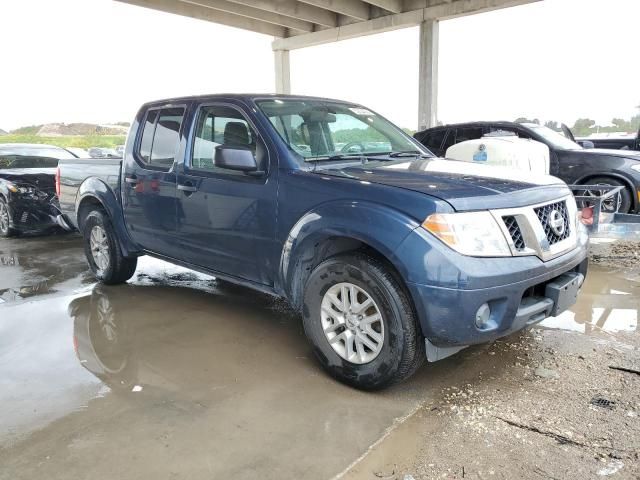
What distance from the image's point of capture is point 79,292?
5.19 meters

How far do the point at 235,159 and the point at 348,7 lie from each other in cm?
1725

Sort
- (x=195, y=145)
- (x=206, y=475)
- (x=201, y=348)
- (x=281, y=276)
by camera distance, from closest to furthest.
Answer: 1. (x=206, y=475)
2. (x=281, y=276)
3. (x=201, y=348)
4. (x=195, y=145)

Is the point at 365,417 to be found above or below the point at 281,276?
below

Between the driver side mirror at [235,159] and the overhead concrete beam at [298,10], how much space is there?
49.4 feet

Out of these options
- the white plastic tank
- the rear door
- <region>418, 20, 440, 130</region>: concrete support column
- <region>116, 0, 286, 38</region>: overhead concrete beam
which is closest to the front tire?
the rear door

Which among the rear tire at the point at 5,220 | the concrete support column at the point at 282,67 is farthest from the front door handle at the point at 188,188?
the concrete support column at the point at 282,67

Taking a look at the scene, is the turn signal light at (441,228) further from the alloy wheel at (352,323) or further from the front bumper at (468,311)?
the alloy wheel at (352,323)

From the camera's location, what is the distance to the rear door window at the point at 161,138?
4.23m

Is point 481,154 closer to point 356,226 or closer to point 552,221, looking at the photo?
point 552,221

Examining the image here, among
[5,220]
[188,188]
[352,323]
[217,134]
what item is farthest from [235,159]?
[5,220]

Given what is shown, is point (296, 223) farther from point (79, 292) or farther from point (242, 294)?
point (79, 292)

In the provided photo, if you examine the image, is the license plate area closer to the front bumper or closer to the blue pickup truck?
the blue pickup truck

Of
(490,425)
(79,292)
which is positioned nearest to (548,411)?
(490,425)

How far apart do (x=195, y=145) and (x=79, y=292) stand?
224 cm
